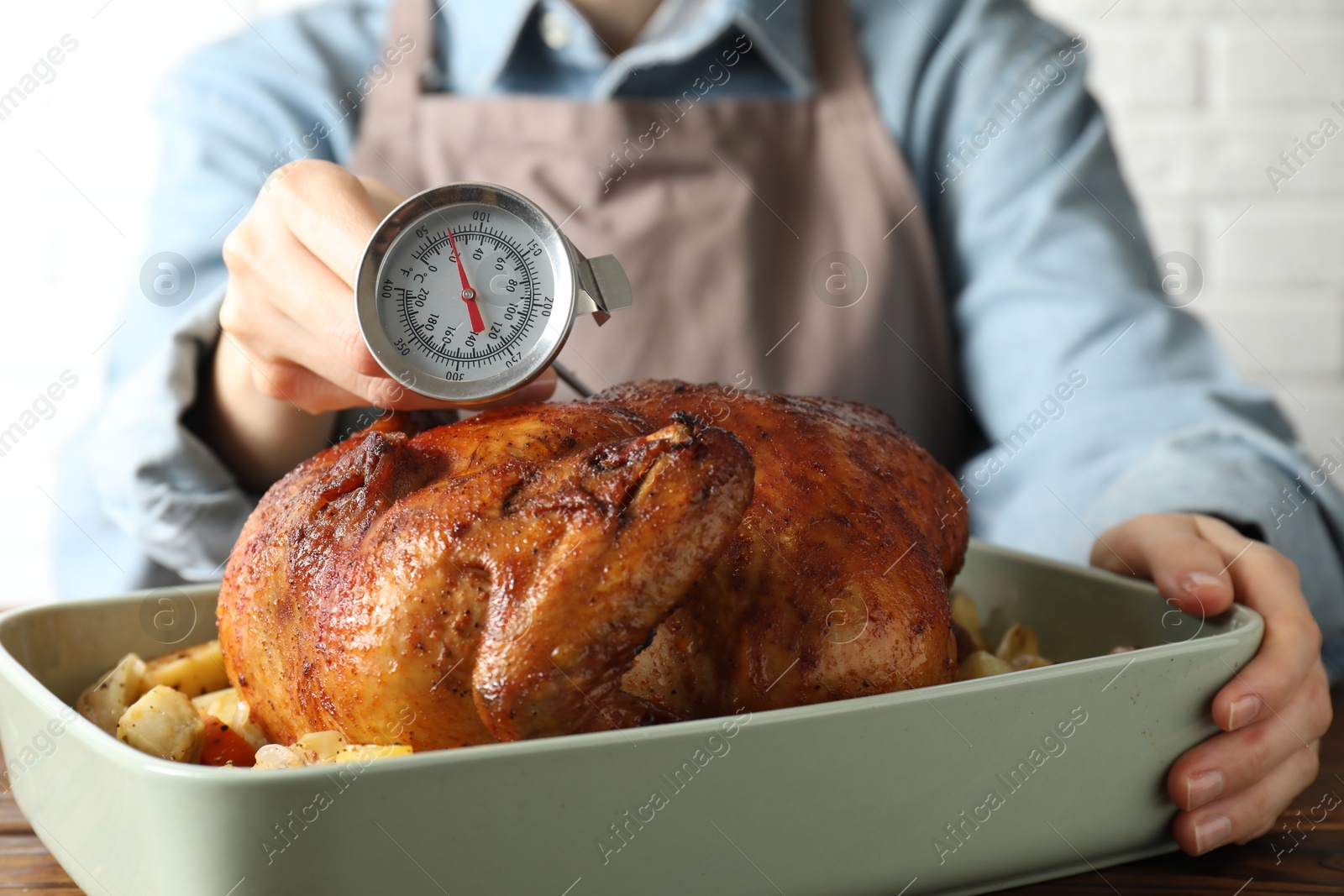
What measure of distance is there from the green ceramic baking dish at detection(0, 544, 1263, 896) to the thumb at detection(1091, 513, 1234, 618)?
69 mm

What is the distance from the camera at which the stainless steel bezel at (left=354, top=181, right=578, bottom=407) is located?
84 cm

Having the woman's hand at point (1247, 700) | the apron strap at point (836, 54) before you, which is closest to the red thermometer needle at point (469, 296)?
the woman's hand at point (1247, 700)

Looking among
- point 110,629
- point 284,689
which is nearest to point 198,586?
point 110,629

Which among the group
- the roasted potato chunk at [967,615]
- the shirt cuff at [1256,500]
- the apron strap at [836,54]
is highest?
the apron strap at [836,54]

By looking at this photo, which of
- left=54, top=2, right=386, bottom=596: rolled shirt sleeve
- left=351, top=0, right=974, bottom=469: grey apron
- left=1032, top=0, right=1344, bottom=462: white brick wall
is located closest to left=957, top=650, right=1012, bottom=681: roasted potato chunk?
left=351, top=0, right=974, bottom=469: grey apron

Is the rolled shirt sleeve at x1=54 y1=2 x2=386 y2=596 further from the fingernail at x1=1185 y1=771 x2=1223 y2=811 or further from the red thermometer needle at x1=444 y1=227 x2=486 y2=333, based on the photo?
the fingernail at x1=1185 y1=771 x2=1223 y2=811

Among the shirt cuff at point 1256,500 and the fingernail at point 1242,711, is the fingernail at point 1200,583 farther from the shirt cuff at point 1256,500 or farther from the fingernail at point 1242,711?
the shirt cuff at point 1256,500

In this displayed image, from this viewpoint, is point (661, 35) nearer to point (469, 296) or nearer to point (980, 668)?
point (469, 296)

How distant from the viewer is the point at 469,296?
0.86 meters

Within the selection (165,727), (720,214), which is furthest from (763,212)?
(165,727)

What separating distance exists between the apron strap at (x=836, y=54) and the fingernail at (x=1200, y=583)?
124 cm

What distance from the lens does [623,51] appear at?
2.02 metres

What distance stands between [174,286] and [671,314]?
811 mm

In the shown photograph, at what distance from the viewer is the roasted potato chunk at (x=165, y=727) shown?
0.79 metres
